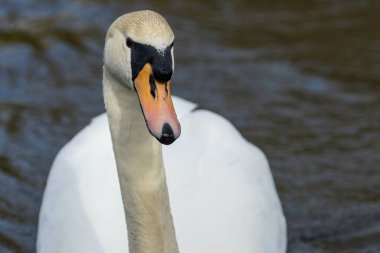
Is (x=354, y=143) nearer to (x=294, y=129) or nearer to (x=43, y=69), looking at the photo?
(x=294, y=129)

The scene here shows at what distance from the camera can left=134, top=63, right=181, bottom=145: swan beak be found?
316 centimetres

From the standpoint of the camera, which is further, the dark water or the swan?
the dark water

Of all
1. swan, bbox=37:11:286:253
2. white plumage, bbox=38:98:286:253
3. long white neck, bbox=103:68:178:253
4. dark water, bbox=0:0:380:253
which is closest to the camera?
swan, bbox=37:11:286:253

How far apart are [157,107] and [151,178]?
569 mm

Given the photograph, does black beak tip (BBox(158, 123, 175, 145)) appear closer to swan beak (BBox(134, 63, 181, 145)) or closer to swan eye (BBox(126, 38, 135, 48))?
swan beak (BBox(134, 63, 181, 145))

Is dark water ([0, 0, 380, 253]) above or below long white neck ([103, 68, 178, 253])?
below

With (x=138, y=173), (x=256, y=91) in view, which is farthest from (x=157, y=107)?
(x=256, y=91)

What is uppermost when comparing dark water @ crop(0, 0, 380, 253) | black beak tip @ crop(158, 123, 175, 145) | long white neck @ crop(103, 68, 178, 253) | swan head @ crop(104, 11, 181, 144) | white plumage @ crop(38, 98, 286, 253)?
swan head @ crop(104, 11, 181, 144)

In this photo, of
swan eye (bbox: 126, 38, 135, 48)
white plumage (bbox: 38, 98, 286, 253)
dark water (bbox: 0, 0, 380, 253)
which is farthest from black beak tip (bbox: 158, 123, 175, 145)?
dark water (bbox: 0, 0, 380, 253)

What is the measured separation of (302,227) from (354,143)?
1.03 metres

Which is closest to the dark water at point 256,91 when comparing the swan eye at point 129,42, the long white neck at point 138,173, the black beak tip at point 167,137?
the long white neck at point 138,173

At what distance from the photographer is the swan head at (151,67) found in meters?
3.21

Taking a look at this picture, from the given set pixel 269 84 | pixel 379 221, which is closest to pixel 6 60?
pixel 269 84

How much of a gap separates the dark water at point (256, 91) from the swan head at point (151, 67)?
248 cm
